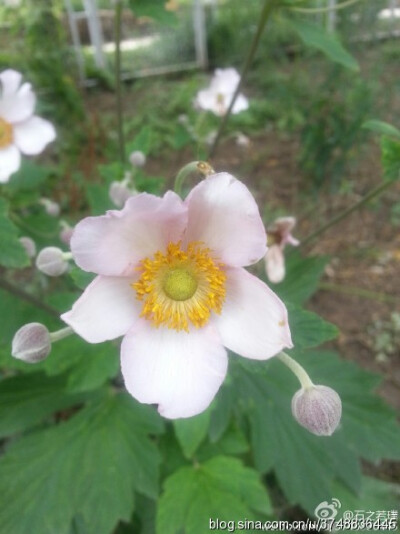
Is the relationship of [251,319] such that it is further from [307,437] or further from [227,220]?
[307,437]

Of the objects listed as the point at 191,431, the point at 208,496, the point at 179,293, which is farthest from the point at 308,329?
the point at 208,496

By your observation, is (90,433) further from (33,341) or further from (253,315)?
(253,315)

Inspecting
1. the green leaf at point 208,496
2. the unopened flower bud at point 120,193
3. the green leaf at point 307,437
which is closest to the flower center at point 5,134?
the unopened flower bud at point 120,193

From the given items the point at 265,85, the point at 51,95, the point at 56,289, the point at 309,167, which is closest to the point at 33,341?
the point at 56,289

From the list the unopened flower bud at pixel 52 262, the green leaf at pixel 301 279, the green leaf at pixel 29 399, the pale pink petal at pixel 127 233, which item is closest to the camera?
the pale pink petal at pixel 127 233

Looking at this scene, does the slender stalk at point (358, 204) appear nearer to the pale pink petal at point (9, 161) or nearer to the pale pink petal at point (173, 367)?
the pale pink petal at point (173, 367)

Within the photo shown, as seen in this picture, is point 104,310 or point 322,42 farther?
point 322,42
